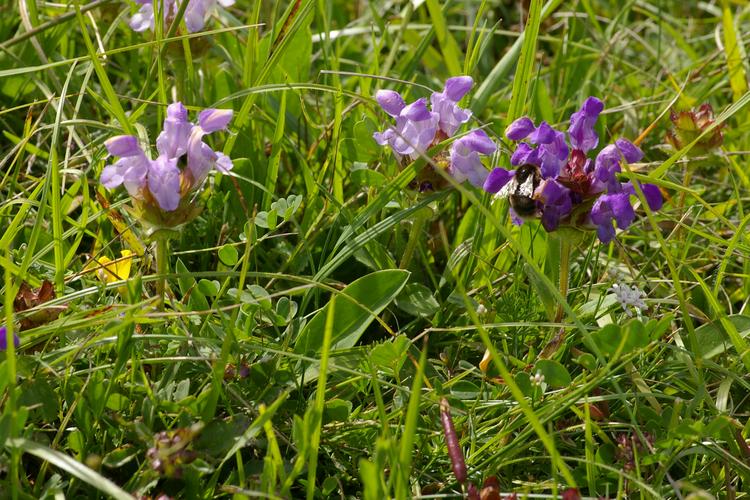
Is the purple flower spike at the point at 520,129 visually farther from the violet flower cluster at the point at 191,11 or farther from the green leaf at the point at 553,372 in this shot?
the violet flower cluster at the point at 191,11

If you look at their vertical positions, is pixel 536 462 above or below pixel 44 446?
below

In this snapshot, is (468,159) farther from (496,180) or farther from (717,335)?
(717,335)

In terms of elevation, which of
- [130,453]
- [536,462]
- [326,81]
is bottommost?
[536,462]

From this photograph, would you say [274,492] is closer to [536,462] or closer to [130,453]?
[130,453]

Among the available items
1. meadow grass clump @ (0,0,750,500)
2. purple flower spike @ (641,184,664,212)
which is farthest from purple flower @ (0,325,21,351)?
purple flower spike @ (641,184,664,212)

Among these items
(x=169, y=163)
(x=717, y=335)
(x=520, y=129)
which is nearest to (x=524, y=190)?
(x=520, y=129)

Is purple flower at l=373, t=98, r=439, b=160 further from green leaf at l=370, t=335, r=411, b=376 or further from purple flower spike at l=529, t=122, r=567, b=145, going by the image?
green leaf at l=370, t=335, r=411, b=376

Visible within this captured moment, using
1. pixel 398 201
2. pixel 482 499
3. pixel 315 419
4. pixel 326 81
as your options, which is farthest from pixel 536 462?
pixel 326 81

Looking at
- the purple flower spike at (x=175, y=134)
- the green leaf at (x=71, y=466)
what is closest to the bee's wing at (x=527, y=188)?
the purple flower spike at (x=175, y=134)
